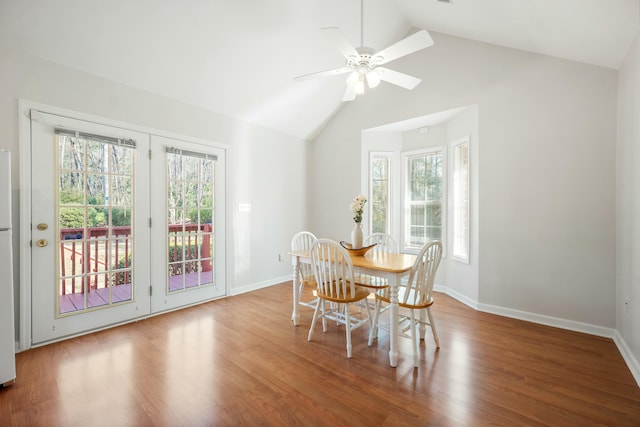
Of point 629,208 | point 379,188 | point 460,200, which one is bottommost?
point 629,208

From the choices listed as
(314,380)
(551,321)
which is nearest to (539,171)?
(551,321)

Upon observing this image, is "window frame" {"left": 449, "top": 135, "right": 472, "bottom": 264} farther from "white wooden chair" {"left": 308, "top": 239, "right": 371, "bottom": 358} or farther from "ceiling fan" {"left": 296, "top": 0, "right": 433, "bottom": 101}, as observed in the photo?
"white wooden chair" {"left": 308, "top": 239, "right": 371, "bottom": 358}

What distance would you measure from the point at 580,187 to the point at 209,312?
14.4ft

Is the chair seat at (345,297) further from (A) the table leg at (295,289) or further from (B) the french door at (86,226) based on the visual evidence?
(B) the french door at (86,226)

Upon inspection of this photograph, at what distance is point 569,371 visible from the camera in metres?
2.18

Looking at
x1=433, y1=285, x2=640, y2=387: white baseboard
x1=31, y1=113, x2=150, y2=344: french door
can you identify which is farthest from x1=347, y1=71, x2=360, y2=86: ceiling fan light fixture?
x1=433, y1=285, x2=640, y2=387: white baseboard

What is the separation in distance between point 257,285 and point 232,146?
223 cm

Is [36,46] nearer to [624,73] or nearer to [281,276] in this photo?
[281,276]

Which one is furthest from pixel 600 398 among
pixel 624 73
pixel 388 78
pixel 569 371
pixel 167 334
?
pixel 167 334

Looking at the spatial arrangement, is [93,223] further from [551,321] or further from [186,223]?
[551,321]

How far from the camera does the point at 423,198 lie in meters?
4.60

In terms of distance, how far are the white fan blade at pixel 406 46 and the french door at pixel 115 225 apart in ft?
8.59

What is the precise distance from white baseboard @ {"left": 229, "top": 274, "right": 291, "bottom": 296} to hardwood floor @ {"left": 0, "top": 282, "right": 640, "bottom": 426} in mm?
1217

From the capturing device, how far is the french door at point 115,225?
8.70 ft
